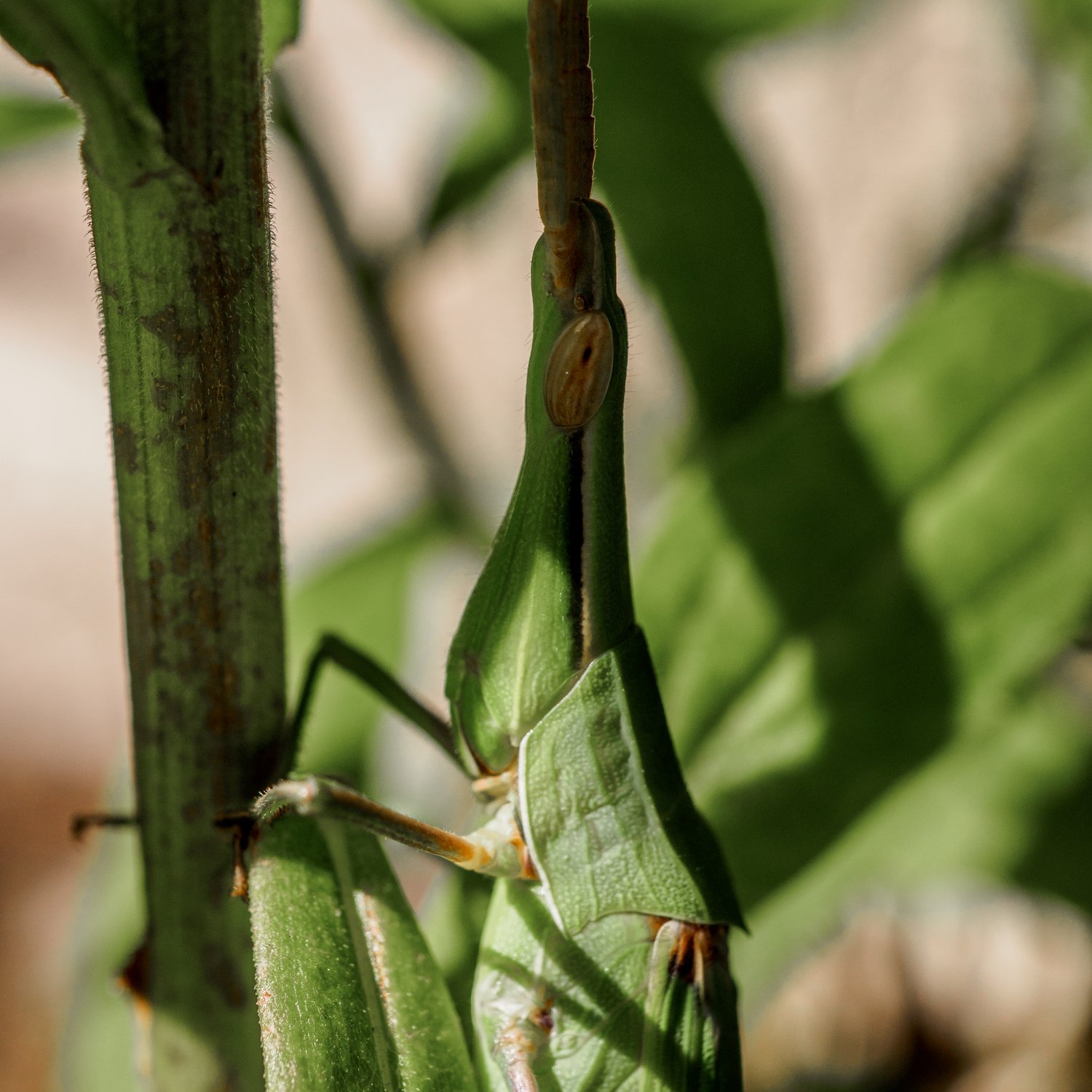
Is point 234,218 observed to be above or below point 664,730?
above

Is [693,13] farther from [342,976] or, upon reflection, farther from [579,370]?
[342,976]

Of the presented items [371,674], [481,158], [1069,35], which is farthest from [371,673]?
[1069,35]

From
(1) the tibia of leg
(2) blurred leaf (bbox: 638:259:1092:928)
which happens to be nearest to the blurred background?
(2) blurred leaf (bbox: 638:259:1092:928)

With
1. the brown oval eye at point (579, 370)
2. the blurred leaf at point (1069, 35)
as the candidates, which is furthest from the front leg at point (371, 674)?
the blurred leaf at point (1069, 35)

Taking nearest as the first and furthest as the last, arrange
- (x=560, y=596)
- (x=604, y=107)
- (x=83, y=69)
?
(x=83, y=69) < (x=560, y=596) < (x=604, y=107)

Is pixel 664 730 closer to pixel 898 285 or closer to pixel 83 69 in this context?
pixel 83 69

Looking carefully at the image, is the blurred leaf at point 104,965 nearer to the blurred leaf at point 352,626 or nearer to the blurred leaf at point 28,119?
the blurred leaf at point 352,626

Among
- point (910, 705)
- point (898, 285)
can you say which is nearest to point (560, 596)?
point (910, 705)
